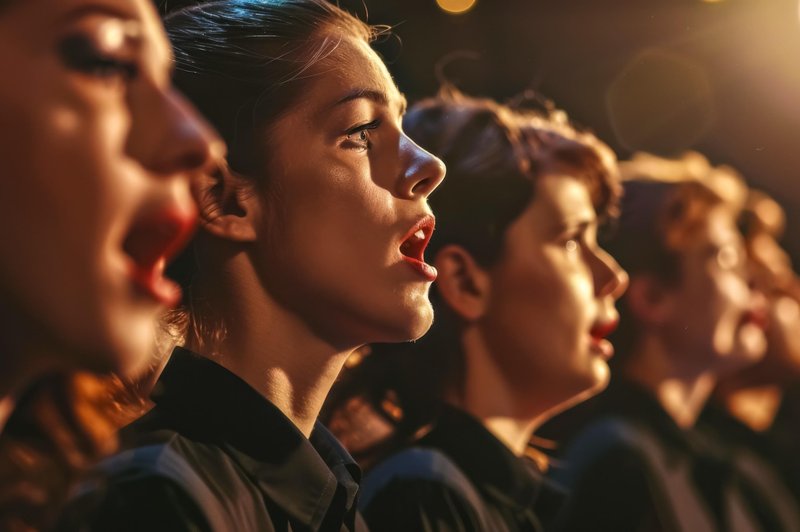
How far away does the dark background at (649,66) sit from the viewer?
181 centimetres

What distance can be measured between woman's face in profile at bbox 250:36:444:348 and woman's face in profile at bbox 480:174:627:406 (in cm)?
44

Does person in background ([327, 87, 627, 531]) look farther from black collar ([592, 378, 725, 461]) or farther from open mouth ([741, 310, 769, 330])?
open mouth ([741, 310, 769, 330])

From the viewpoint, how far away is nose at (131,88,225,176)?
86cm

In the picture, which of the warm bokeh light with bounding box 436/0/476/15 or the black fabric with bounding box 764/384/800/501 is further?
the black fabric with bounding box 764/384/800/501

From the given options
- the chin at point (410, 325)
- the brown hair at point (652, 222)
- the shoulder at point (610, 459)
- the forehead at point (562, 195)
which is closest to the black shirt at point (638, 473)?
the shoulder at point (610, 459)

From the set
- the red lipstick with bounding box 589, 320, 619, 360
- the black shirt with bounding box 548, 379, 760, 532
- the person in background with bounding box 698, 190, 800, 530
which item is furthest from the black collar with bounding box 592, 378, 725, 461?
the red lipstick with bounding box 589, 320, 619, 360

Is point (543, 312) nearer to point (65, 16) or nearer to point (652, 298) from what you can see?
point (652, 298)

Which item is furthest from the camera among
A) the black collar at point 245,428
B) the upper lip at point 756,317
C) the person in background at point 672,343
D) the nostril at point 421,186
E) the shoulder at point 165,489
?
the upper lip at point 756,317

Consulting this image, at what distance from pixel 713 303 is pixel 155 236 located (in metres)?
1.48

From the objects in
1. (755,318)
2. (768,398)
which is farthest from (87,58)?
(768,398)

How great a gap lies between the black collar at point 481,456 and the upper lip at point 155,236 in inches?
31.1

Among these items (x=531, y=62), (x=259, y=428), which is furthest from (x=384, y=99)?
(x=531, y=62)

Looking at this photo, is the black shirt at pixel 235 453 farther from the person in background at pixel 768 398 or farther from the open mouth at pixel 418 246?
the person in background at pixel 768 398

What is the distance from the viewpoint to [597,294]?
171 cm
